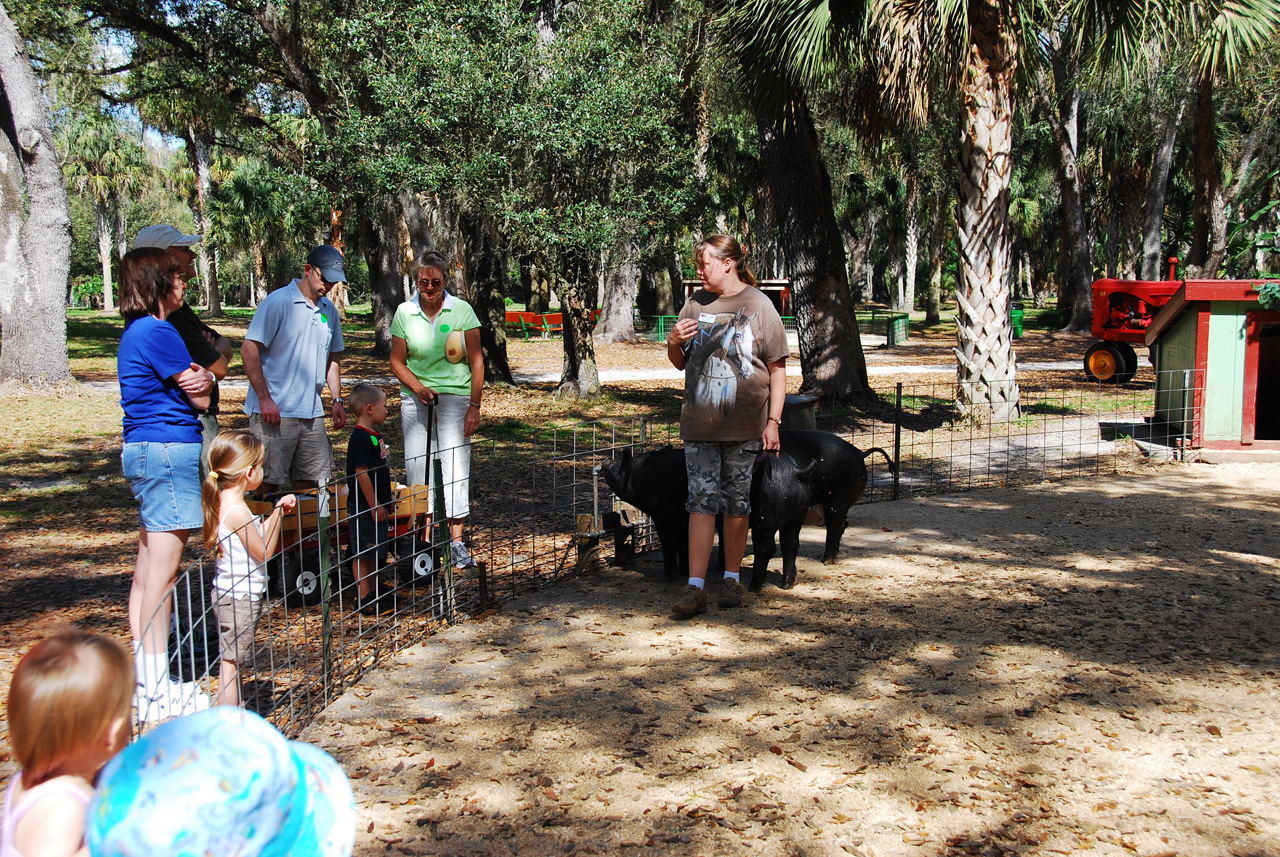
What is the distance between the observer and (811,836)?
2990 mm

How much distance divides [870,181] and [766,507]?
39.1 meters

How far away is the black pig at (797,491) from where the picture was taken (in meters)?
5.15

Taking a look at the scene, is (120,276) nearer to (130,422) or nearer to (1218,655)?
(130,422)

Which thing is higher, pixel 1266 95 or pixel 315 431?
pixel 1266 95

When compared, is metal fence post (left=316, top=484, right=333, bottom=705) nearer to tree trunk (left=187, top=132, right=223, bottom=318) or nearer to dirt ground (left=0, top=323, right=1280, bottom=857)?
dirt ground (left=0, top=323, right=1280, bottom=857)

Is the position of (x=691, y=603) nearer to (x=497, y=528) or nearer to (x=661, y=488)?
(x=661, y=488)

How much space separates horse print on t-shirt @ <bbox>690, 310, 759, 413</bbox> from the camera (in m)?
4.82

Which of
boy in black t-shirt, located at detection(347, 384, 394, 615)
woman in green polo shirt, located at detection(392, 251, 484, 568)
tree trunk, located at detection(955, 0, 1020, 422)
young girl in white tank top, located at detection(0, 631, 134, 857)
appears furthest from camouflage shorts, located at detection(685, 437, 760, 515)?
tree trunk, located at detection(955, 0, 1020, 422)

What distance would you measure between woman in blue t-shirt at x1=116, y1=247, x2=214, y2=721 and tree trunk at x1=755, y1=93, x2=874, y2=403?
9418 mm

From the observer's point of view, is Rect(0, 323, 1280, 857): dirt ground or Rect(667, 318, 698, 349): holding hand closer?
Rect(0, 323, 1280, 857): dirt ground

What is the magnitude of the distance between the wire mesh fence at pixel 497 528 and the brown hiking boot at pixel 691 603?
100 centimetres

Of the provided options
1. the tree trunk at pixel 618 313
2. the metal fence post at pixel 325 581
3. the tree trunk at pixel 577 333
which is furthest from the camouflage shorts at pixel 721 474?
the tree trunk at pixel 618 313

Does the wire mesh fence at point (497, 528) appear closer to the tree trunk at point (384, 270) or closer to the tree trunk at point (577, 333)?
the tree trunk at point (577, 333)

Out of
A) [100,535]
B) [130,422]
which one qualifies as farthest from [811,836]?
[100,535]
